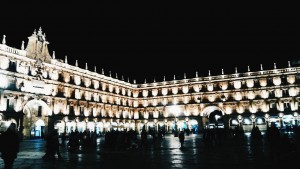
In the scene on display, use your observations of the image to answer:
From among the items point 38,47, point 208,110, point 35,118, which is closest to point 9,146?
point 35,118

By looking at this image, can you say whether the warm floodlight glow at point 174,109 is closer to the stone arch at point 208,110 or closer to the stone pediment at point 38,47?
the stone arch at point 208,110

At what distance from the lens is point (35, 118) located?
49750 millimetres

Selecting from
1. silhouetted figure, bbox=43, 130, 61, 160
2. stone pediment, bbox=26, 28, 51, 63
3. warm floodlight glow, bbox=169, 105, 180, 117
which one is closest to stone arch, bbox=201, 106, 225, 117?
warm floodlight glow, bbox=169, 105, 180, 117

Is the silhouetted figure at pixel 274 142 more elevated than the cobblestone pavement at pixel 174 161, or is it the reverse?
the silhouetted figure at pixel 274 142

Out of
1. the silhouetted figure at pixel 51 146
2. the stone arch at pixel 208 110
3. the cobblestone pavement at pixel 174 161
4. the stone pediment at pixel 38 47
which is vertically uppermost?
the stone pediment at pixel 38 47

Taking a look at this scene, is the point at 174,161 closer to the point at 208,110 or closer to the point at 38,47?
the point at 38,47

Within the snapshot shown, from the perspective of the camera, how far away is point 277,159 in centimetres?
1326

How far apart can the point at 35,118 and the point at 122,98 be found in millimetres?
30452

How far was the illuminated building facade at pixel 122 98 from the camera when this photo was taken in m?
47.3

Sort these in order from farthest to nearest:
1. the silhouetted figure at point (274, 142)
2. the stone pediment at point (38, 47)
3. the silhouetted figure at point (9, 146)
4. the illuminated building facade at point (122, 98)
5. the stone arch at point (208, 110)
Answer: the stone arch at point (208, 110) → the stone pediment at point (38, 47) → the illuminated building facade at point (122, 98) → the silhouetted figure at point (274, 142) → the silhouetted figure at point (9, 146)

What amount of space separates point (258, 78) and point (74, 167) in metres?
63.8

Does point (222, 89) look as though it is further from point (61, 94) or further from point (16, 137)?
point (16, 137)

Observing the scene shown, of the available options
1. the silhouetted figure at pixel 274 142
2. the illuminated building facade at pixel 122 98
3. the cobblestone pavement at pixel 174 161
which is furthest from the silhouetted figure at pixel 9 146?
the illuminated building facade at pixel 122 98

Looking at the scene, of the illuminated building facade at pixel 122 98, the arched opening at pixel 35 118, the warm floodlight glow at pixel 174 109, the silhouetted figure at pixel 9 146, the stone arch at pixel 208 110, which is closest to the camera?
the silhouetted figure at pixel 9 146
